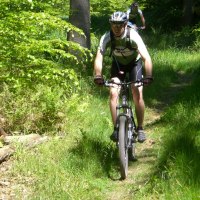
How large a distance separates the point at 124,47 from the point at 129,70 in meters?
0.48

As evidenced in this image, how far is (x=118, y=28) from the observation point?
6.12 meters

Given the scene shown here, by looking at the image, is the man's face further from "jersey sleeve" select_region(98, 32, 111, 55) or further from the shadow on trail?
the shadow on trail

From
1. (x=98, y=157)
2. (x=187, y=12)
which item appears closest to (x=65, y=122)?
(x=98, y=157)

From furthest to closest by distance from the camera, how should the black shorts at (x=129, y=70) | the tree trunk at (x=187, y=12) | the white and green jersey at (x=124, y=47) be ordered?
1. the tree trunk at (x=187, y=12)
2. the black shorts at (x=129, y=70)
3. the white and green jersey at (x=124, y=47)

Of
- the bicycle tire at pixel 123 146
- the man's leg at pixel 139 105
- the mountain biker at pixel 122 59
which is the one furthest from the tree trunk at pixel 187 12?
the bicycle tire at pixel 123 146

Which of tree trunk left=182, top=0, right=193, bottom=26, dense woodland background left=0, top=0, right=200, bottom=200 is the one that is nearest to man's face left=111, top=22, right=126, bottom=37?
dense woodland background left=0, top=0, right=200, bottom=200

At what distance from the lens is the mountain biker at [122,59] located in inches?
241

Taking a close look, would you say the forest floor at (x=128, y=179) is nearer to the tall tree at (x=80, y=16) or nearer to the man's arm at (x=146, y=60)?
the man's arm at (x=146, y=60)

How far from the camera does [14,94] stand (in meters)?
7.65

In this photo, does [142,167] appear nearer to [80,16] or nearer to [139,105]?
[139,105]

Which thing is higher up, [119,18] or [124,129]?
[119,18]

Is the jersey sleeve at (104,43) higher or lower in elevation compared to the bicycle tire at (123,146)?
higher

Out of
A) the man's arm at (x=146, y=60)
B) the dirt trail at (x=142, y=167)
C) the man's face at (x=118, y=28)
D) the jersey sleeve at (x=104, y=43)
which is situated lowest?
the dirt trail at (x=142, y=167)

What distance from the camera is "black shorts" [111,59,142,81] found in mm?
6719
